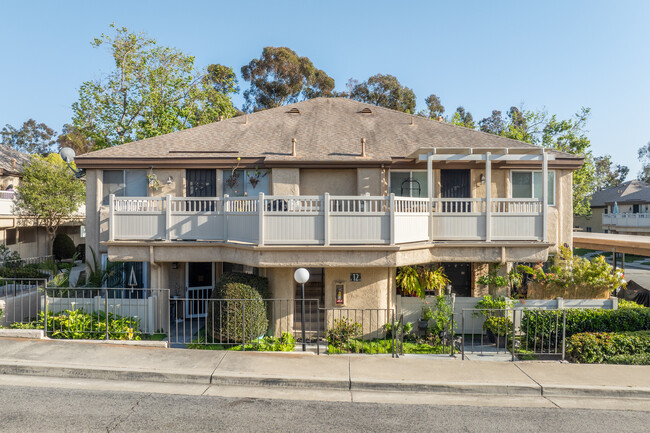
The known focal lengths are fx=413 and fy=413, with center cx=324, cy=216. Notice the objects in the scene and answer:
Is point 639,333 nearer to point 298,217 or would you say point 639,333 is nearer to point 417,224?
point 417,224

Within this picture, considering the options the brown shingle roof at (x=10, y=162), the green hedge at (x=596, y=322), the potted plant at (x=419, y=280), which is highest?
the brown shingle roof at (x=10, y=162)

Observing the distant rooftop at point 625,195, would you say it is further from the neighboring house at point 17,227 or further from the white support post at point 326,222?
the neighboring house at point 17,227

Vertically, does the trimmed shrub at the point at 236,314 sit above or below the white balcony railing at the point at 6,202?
below

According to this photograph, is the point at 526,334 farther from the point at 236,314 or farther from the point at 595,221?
the point at 595,221

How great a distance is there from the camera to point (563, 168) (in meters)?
13.7

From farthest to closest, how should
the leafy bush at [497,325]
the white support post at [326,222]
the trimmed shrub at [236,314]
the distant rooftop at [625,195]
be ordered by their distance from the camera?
the distant rooftop at [625,195] → the leafy bush at [497,325] → the white support post at [326,222] → the trimmed shrub at [236,314]

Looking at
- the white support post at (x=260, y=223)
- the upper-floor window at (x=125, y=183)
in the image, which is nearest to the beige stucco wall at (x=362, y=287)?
the white support post at (x=260, y=223)

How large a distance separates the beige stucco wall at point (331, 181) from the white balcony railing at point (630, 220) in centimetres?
3620

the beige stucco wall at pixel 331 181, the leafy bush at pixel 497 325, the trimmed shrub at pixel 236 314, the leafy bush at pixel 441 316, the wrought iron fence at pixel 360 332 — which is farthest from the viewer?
the beige stucco wall at pixel 331 181

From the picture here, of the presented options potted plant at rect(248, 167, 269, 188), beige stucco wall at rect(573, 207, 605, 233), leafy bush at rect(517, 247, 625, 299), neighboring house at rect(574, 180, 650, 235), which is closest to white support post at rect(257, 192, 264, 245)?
potted plant at rect(248, 167, 269, 188)

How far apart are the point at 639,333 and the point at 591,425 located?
4.71 m

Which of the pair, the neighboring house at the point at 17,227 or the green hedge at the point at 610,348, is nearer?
the green hedge at the point at 610,348

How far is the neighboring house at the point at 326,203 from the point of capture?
10.6 m

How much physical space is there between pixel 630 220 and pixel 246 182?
39219 mm
